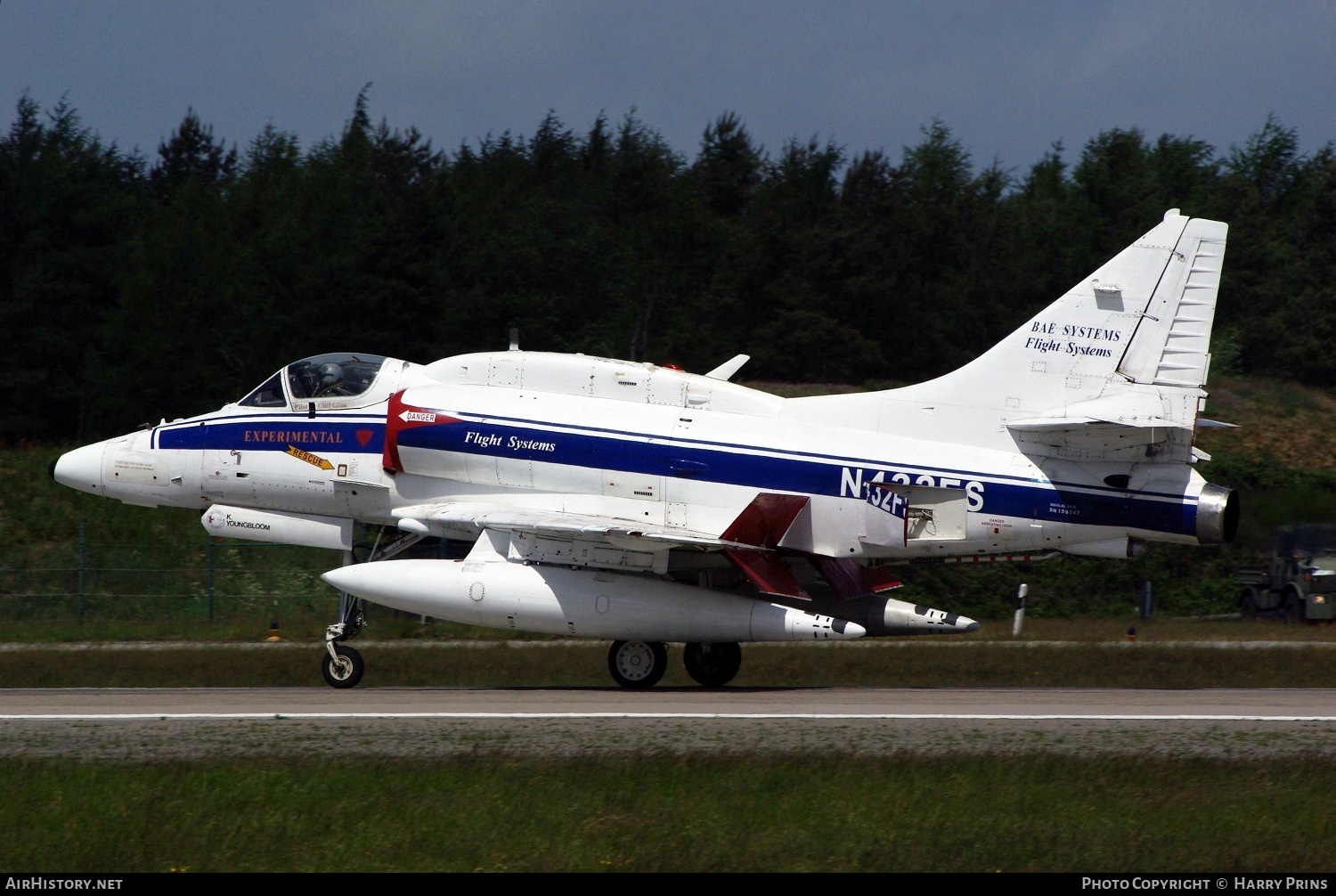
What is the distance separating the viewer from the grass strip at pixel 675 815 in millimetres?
8539

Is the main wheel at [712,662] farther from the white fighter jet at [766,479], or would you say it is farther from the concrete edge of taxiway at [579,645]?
the concrete edge of taxiway at [579,645]

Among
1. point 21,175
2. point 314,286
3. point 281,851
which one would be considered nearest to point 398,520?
point 281,851

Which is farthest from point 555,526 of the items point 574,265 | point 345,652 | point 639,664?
point 574,265

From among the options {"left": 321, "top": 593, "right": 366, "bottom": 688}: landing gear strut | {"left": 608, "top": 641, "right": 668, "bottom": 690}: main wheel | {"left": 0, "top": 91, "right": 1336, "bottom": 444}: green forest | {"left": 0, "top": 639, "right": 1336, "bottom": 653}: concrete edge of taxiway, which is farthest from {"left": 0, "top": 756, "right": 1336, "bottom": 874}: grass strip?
{"left": 0, "top": 91, "right": 1336, "bottom": 444}: green forest

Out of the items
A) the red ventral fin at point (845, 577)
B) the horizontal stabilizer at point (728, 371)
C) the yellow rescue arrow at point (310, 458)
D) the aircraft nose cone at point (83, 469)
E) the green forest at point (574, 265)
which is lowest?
the red ventral fin at point (845, 577)

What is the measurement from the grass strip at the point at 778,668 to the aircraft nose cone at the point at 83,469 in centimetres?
264

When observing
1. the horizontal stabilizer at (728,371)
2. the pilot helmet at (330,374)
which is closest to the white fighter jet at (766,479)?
the pilot helmet at (330,374)

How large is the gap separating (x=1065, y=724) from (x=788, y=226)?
163 feet

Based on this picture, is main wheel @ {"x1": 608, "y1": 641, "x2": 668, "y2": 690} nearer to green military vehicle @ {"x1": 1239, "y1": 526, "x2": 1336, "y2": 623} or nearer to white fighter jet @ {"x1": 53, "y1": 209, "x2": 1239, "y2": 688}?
white fighter jet @ {"x1": 53, "y1": 209, "x2": 1239, "y2": 688}

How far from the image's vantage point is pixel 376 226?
54.2m

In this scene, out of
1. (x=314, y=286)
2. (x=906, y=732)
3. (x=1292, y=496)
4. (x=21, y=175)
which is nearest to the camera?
(x=906, y=732)

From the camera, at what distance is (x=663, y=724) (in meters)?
12.4

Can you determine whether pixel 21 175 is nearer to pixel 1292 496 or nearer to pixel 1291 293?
pixel 1292 496

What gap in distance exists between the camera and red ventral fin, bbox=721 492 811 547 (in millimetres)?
15867
